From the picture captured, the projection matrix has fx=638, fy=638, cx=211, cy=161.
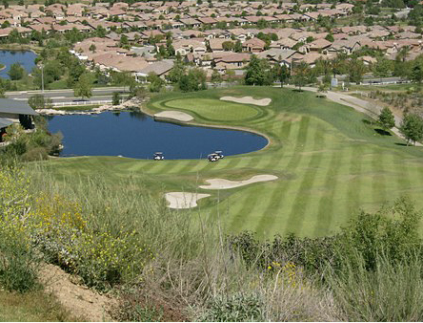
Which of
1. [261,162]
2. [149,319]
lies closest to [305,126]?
[261,162]

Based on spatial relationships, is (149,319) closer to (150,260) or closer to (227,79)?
(150,260)

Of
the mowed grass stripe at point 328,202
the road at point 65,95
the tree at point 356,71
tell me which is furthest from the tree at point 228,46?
the mowed grass stripe at point 328,202

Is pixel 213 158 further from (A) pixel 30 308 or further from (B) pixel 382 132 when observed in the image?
(A) pixel 30 308

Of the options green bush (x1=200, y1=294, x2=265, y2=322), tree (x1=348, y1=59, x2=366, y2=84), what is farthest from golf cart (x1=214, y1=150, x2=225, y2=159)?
tree (x1=348, y1=59, x2=366, y2=84)

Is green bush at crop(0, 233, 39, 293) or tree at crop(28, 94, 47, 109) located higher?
green bush at crop(0, 233, 39, 293)

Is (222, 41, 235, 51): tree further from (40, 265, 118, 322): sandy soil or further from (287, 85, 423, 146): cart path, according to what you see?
(40, 265, 118, 322): sandy soil

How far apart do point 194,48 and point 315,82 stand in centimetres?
4408

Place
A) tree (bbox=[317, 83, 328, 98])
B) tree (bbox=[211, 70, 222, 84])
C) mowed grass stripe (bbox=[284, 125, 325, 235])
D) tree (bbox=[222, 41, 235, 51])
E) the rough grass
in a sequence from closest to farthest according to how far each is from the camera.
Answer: the rough grass → mowed grass stripe (bbox=[284, 125, 325, 235]) → tree (bbox=[317, 83, 328, 98]) → tree (bbox=[211, 70, 222, 84]) → tree (bbox=[222, 41, 235, 51])

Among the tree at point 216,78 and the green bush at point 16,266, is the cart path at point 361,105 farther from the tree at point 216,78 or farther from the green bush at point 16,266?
the green bush at point 16,266

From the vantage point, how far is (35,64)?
126 metres

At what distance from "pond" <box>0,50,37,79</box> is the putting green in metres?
45.5

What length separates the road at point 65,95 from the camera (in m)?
95.7

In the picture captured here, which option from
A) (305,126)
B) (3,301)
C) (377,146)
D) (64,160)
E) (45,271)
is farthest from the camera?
(305,126)

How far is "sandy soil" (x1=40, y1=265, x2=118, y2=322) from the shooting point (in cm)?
1766
